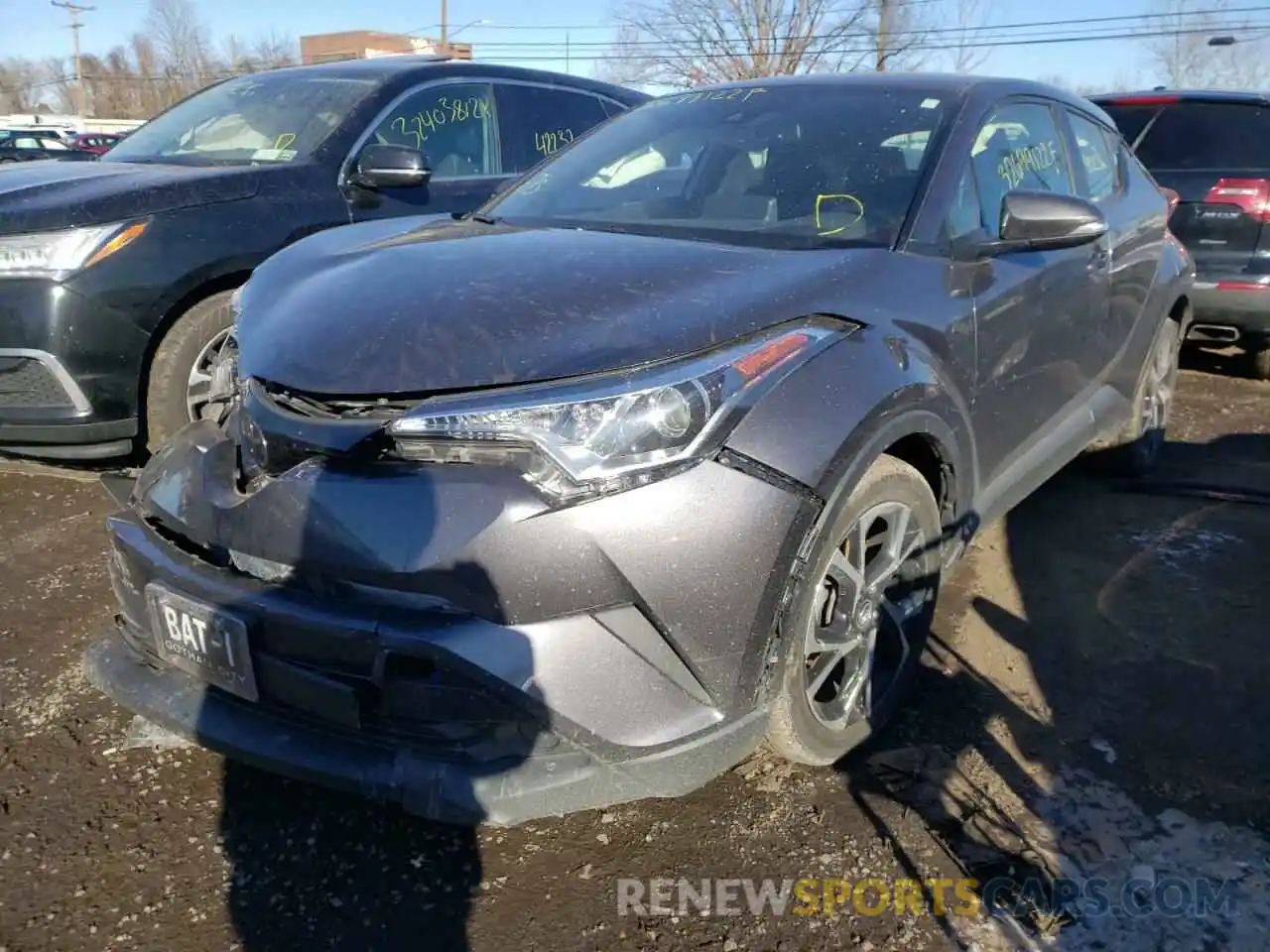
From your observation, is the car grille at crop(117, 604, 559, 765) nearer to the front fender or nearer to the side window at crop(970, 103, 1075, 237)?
the front fender

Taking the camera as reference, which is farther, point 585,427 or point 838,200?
point 838,200

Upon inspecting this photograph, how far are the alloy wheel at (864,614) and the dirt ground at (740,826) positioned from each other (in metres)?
0.21

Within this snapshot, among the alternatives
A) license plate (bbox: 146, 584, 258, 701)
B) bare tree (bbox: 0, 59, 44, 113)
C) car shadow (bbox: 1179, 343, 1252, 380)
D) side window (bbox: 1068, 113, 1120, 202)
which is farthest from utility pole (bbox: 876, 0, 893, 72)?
bare tree (bbox: 0, 59, 44, 113)

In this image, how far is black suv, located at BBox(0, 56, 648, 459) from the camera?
143 inches

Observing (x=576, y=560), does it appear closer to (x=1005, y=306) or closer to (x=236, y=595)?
(x=236, y=595)

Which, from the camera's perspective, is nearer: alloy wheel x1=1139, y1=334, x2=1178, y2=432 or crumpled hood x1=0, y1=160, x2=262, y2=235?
crumpled hood x1=0, y1=160, x2=262, y2=235

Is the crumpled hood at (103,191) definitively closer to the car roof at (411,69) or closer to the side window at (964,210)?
the car roof at (411,69)

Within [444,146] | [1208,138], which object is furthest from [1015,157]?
[1208,138]

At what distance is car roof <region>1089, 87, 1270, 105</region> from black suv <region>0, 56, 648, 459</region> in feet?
14.1

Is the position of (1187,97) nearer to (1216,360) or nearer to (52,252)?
(1216,360)

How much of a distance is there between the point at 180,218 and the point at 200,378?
61cm

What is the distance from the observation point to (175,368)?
389 centimetres

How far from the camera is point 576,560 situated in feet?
6.07

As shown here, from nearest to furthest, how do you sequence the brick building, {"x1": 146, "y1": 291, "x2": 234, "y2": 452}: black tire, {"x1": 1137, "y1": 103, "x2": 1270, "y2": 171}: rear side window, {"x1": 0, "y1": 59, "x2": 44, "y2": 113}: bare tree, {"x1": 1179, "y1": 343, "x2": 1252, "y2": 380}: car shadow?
1. {"x1": 146, "y1": 291, "x2": 234, "y2": 452}: black tire
2. {"x1": 1137, "y1": 103, "x2": 1270, "y2": 171}: rear side window
3. {"x1": 1179, "y1": 343, "x2": 1252, "y2": 380}: car shadow
4. the brick building
5. {"x1": 0, "y1": 59, "x2": 44, "y2": 113}: bare tree
